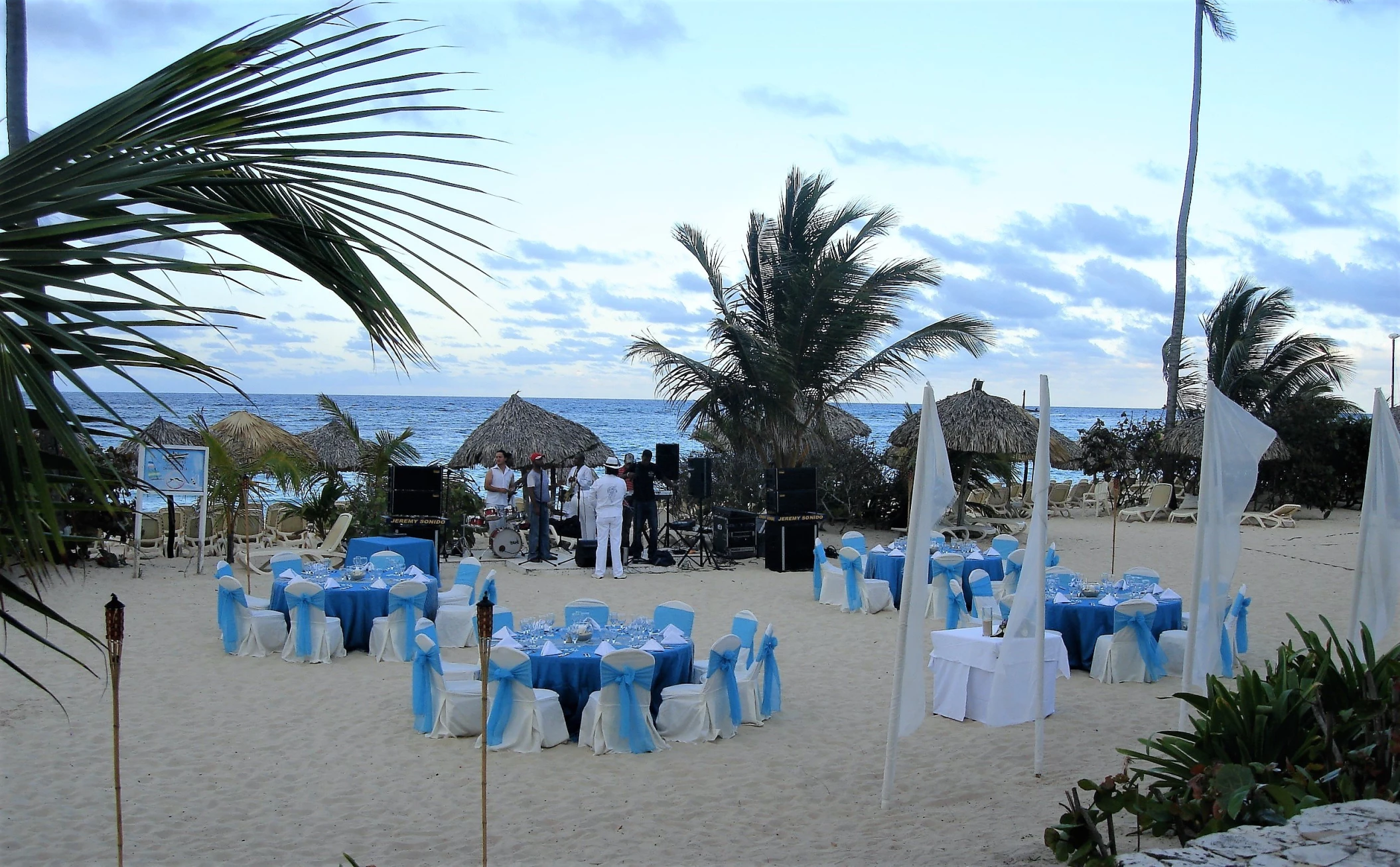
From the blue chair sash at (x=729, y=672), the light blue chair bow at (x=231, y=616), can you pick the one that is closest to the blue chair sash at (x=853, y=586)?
the blue chair sash at (x=729, y=672)

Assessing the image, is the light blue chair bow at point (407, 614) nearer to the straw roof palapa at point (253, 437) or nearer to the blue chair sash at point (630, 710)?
the blue chair sash at point (630, 710)

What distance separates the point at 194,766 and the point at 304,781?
83cm

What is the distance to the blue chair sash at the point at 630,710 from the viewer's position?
706 cm

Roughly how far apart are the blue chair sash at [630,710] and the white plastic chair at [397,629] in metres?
3.28

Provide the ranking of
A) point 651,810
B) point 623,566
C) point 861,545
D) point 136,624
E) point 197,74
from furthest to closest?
1. point 623,566
2. point 861,545
3. point 136,624
4. point 651,810
5. point 197,74

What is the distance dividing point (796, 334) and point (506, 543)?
19.9ft

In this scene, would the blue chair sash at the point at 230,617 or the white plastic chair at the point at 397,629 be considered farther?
the blue chair sash at the point at 230,617

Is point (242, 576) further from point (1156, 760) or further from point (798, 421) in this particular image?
point (1156, 760)

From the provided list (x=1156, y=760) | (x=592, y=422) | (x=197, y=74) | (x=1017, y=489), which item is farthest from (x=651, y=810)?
(x=592, y=422)

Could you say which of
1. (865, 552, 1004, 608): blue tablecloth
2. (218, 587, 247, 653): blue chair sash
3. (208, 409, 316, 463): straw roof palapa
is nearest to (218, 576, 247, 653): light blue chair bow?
(218, 587, 247, 653): blue chair sash

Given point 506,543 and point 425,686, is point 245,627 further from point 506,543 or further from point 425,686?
point 506,543

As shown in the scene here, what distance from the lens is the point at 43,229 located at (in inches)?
68.6

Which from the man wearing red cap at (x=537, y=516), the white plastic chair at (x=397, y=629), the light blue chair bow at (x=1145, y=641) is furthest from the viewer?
the man wearing red cap at (x=537, y=516)

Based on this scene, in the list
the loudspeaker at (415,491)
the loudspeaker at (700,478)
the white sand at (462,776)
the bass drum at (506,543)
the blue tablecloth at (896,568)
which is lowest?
the white sand at (462,776)
